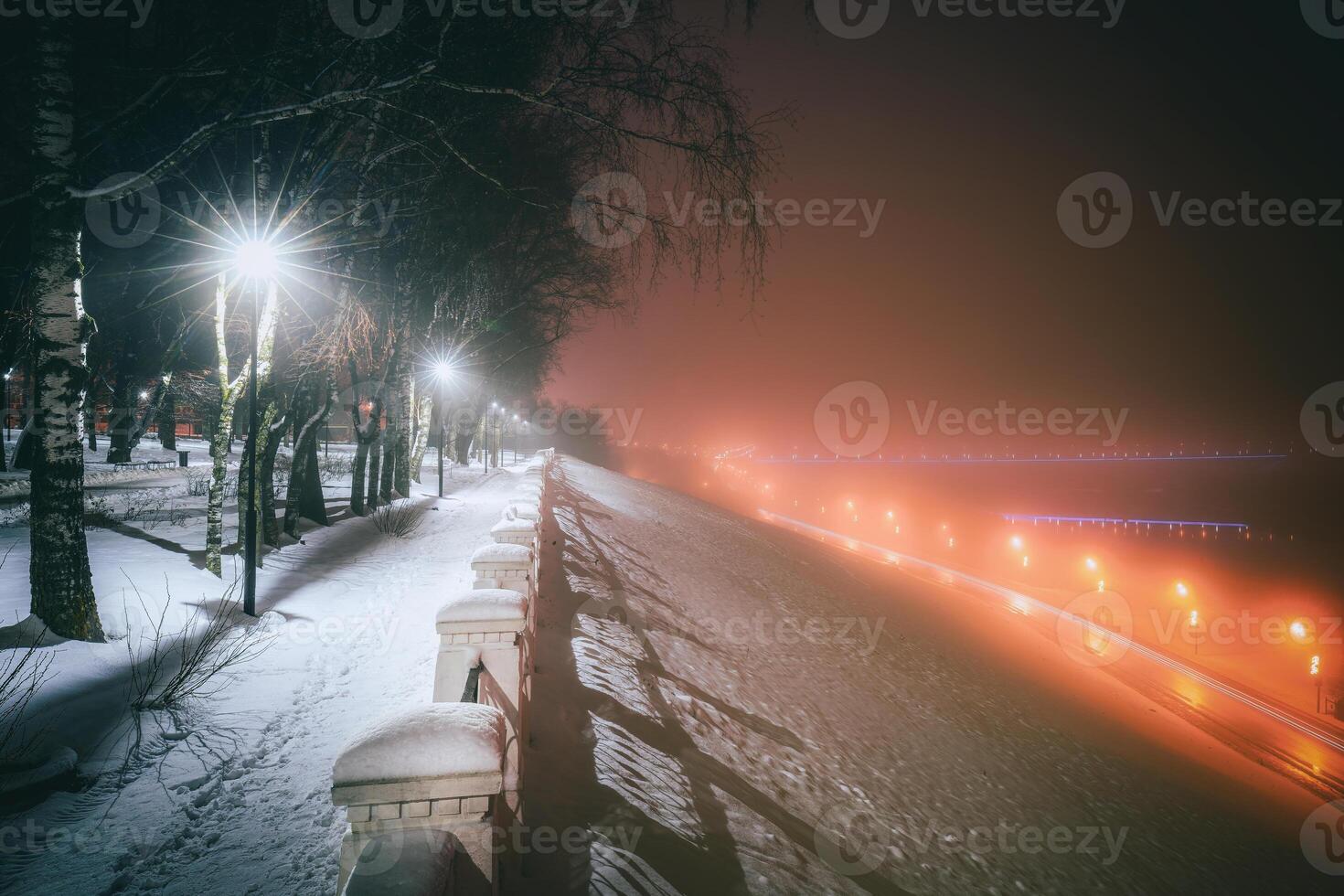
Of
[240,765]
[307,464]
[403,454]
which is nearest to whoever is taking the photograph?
[240,765]

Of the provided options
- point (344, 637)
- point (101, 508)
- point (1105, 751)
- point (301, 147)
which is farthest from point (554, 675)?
point (101, 508)

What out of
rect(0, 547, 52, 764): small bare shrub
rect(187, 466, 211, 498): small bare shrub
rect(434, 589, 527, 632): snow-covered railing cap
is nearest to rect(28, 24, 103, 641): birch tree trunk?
rect(0, 547, 52, 764): small bare shrub

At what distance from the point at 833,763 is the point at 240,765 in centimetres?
570

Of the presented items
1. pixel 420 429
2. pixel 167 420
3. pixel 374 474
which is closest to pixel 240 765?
pixel 374 474

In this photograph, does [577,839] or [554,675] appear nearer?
[577,839]

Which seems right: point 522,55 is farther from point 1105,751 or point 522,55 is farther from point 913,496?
point 913,496

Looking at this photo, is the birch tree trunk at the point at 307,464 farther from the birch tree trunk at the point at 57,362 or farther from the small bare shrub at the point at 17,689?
the small bare shrub at the point at 17,689

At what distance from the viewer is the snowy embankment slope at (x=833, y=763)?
4.00 metres

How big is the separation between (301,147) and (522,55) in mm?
4878

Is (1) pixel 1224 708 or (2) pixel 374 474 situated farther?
(1) pixel 1224 708

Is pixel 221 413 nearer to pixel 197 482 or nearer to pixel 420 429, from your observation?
pixel 197 482

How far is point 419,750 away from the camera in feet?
5.54

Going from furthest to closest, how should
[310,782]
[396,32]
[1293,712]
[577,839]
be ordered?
[1293,712] < [396,32] < [310,782] < [577,839]

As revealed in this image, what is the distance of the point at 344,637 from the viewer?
616 centimetres
